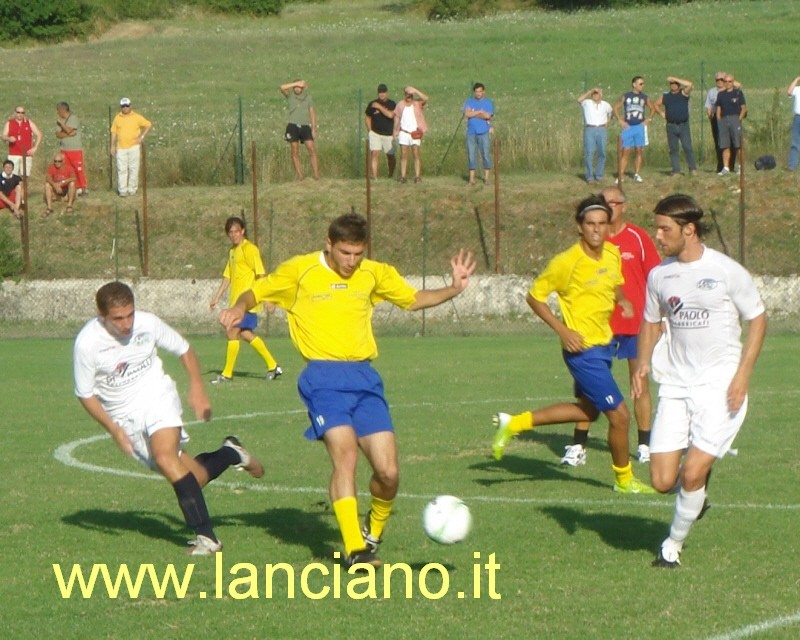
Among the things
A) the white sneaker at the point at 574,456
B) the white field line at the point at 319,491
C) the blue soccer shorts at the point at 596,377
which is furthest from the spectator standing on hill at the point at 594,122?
the blue soccer shorts at the point at 596,377

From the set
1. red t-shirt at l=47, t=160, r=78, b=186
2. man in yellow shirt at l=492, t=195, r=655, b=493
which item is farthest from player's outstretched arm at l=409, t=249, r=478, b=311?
red t-shirt at l=47, t=160, r=78, b=186

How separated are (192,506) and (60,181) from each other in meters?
26.3

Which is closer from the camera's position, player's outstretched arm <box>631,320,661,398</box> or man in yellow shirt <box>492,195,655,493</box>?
player's outstretched arm <box>631,320,661,398</box>

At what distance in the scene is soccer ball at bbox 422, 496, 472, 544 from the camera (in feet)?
26.2

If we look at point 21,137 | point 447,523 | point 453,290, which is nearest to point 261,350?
point 453,290

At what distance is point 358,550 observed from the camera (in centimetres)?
798

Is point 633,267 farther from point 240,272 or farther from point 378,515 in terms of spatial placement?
point 240,272

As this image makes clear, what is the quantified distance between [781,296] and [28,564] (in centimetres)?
2171

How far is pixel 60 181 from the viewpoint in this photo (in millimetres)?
33656

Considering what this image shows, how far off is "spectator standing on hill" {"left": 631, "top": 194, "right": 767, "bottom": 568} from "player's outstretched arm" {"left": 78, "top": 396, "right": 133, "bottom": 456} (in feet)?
10.00

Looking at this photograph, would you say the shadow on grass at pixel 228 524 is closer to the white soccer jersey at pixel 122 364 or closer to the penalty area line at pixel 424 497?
the penalty area line at pixel 424 497

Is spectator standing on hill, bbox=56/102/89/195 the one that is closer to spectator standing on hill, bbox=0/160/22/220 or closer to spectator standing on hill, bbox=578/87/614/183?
spectator standing on hill, bbox=0/160/22/220

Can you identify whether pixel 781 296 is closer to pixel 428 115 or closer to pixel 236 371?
pixel 236 371

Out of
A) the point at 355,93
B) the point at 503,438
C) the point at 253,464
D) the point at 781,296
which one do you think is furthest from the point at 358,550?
the point at 355,93
